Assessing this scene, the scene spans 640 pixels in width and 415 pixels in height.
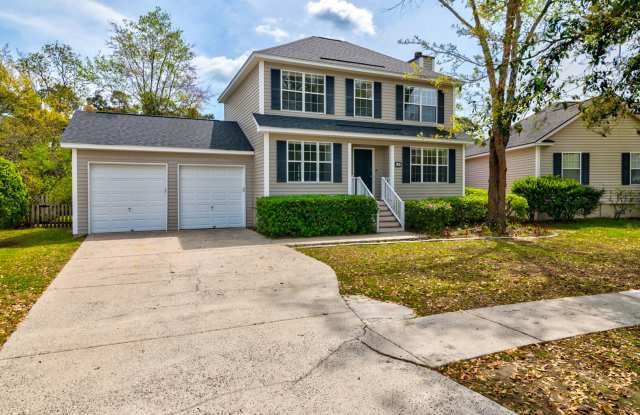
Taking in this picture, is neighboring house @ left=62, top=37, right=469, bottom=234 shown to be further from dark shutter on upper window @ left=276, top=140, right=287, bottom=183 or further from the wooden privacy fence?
the wooden privacy fence

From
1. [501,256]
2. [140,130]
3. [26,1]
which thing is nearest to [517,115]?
[501,256]

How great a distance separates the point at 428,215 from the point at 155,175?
370 inches

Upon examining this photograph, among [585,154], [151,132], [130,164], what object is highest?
[151,132]

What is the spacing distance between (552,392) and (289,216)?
865 cm

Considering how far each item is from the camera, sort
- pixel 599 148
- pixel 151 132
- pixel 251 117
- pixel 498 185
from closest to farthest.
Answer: pixel 498 185, pixel 151 132, pixel 251 117, pixel 599 148

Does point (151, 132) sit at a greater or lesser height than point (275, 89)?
lesser

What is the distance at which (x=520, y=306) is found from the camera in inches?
186

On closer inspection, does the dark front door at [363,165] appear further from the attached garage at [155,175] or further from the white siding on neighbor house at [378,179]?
the attached garage at [155,175]

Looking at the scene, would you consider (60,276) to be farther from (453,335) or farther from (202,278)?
(453,335)

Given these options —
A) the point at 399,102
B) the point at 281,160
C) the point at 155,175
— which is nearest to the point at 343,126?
the point at 281,160

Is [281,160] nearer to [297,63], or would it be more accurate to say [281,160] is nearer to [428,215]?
[297,63]

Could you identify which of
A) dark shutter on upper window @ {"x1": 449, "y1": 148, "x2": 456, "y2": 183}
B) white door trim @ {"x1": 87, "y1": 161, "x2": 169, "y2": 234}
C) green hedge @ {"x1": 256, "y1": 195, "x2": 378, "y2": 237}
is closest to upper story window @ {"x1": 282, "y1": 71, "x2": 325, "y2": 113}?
green hedge @ {"x1": 256, "y1": 195, "x2": 378, "y2": 237}

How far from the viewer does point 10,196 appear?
10008 mm

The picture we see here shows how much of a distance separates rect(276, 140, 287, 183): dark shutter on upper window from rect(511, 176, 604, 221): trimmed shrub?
1037cm
